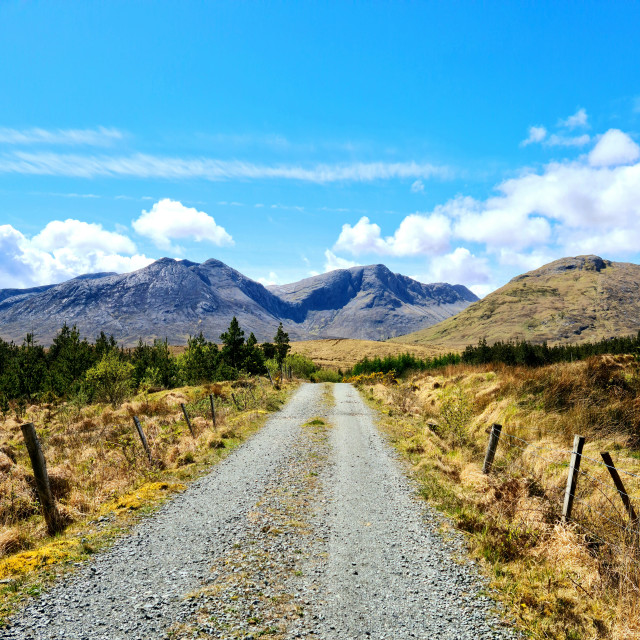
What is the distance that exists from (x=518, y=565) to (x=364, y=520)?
3.13m

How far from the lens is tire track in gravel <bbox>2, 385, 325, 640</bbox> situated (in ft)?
15.7

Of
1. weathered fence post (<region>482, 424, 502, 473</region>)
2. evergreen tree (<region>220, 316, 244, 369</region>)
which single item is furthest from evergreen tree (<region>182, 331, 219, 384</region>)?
weathered fence post (<region>482, 424, 502, 473</region>)

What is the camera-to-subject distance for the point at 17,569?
5934 mm

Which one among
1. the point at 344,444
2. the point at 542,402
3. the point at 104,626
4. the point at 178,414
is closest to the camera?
the point at 104,626

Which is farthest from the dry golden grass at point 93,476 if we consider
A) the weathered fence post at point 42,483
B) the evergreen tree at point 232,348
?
the evergreen tree at point 232,348

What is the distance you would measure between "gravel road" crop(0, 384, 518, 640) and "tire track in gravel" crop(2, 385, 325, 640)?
0.06ft

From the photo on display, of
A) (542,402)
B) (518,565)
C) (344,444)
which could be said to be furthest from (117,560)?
(542,402)

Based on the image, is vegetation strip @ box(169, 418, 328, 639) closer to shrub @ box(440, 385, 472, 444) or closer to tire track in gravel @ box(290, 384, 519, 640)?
tire track in gravel @ box(290, 384, 519, 640)

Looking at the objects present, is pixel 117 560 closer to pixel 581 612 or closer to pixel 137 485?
pixel 137 485

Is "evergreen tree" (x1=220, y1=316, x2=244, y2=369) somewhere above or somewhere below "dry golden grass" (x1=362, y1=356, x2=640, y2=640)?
above

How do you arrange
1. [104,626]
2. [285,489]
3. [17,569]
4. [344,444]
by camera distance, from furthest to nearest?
1. [344,444]
2. [285,489]
3. [17,569]
4. [104,626]

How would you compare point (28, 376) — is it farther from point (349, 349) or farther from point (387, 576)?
point (349, 349)

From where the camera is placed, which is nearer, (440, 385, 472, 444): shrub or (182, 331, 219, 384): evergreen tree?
(440, 385, 472, 444): shrub

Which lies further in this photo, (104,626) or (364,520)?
(364,520)
